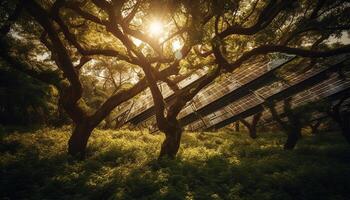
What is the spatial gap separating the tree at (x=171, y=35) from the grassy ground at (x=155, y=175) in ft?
4.51

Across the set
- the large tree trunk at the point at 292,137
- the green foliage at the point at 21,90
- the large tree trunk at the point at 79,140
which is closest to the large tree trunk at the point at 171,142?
the large tree trunk at the point at 79,140

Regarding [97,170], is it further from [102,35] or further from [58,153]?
[102,35]

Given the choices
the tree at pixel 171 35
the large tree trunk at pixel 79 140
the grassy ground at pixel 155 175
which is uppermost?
the tree at pixel 171 35

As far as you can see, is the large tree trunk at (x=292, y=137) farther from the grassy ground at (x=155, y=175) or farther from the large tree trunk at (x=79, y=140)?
the large tree trunk at (x=79, y=140)

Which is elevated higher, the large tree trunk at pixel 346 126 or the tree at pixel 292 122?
the tree at pixel 292 122

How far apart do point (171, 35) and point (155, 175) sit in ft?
20.6

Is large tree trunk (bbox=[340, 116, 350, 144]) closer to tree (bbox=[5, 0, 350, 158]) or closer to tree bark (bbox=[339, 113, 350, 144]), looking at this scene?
tree bark (bbox=[339, 113, 350, 144])

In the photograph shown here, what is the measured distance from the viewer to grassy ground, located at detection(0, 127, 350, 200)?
8312mm

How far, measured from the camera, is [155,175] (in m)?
9.72

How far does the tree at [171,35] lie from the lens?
9484mm

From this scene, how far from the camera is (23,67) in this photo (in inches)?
462

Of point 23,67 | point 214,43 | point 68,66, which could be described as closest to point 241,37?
point 214,43

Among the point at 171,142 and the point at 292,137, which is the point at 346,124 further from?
the point at 171,142

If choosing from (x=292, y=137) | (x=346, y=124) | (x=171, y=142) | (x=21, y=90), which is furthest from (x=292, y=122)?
(x=21, y=90)
